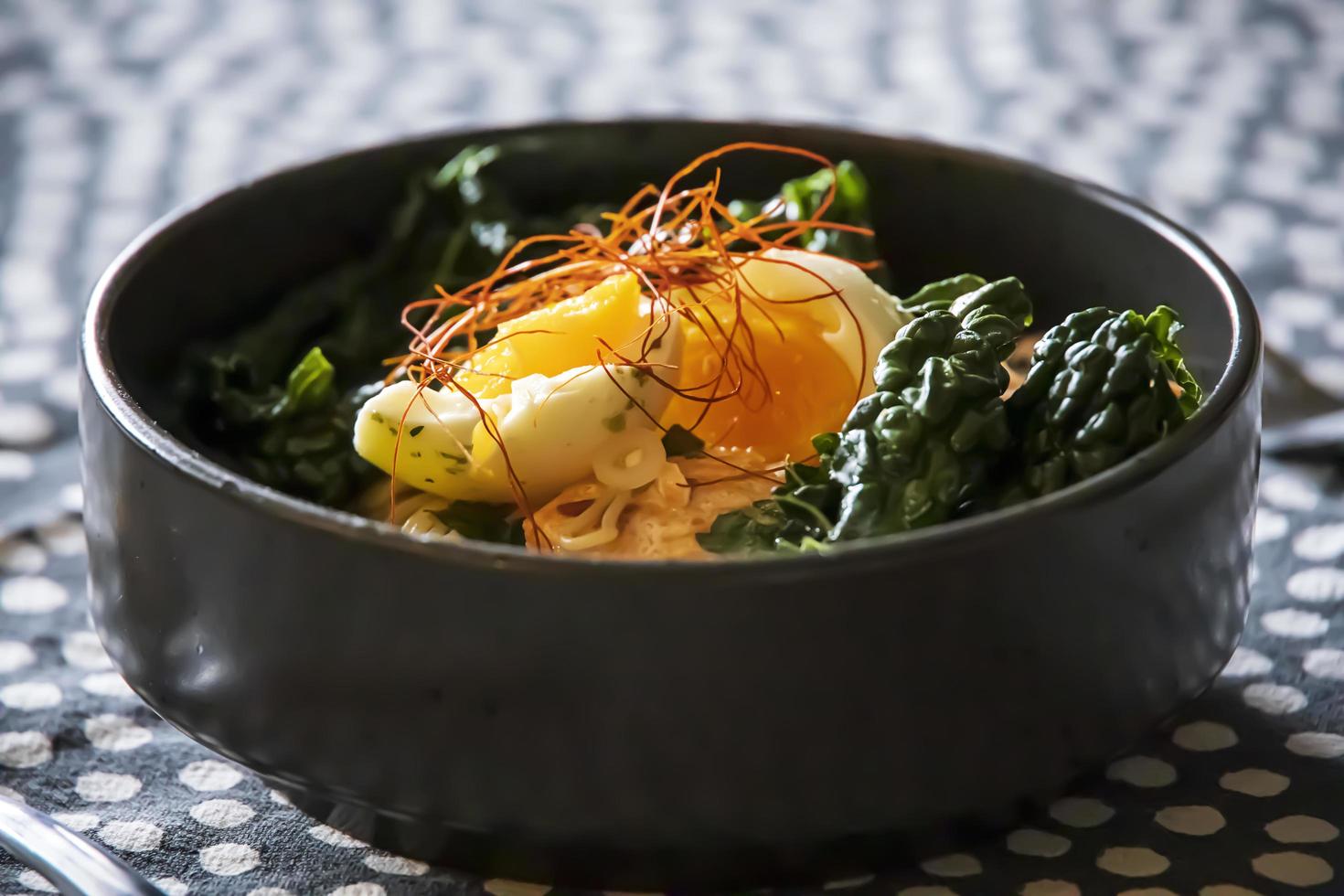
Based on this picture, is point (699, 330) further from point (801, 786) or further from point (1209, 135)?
point (1209, 135)

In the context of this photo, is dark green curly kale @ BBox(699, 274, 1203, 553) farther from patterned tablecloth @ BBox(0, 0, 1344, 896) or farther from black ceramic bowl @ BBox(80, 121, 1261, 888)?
patterned tablecloth @ BBox(0, 0, 1344, 896)

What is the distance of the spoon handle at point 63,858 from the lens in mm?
977

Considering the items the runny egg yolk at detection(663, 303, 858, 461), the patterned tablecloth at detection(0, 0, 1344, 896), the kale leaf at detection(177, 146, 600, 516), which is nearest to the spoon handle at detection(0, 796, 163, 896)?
the patterned tablecloth at detection(0, 0, 1344, 896)

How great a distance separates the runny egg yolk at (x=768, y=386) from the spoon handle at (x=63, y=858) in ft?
1.59

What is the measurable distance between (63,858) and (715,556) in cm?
46

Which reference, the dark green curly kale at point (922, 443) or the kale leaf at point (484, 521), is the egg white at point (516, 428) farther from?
the dark green curly kale at point (922, 443)

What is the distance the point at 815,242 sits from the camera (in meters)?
1.49

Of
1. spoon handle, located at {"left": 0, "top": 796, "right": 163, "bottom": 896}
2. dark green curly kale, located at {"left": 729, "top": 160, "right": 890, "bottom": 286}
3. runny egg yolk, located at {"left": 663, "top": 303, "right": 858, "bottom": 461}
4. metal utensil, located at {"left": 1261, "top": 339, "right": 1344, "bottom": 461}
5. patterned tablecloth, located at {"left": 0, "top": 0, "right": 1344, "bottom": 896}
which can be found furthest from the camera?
metal utensil, located at {"left": 1261, "top": 339, "right": 1344, "bottom": 461}

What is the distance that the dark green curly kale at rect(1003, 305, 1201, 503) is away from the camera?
3.34 feet

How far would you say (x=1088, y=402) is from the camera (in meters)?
1.03

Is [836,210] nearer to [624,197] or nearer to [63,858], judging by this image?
[624,197]

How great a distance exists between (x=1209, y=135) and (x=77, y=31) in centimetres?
202

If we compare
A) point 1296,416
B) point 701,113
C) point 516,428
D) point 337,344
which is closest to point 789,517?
point 516,428

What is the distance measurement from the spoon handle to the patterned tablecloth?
4 centimetres
